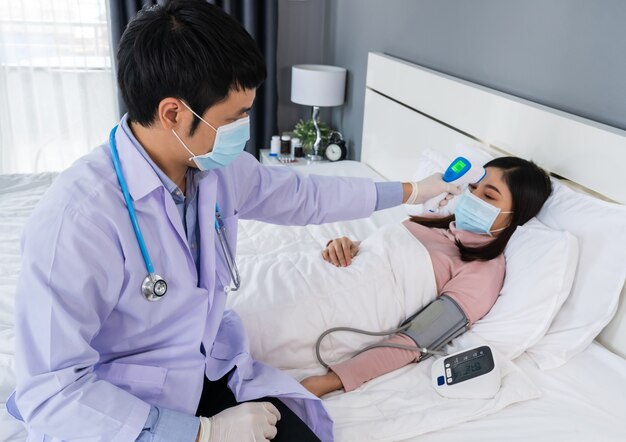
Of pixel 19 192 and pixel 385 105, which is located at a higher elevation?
pixel 385 105

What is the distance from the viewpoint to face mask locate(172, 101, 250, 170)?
1.02 metres

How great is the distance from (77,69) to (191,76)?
9.14 feet

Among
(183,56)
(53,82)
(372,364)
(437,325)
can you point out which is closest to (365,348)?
(372,364)

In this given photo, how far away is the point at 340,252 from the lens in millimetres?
1564

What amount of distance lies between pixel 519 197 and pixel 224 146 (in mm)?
951

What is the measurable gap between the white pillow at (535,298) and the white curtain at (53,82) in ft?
9.56

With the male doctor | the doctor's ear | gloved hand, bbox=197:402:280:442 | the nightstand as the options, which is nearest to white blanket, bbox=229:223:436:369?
the male doctor

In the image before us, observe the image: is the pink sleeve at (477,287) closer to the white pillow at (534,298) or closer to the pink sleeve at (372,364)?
the white pillow at (534,298)

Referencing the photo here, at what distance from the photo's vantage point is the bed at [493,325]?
1.15 metres

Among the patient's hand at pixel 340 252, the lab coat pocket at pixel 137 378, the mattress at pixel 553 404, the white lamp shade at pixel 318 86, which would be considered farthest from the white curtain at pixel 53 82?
the lab coat pocket at pixel 137 378

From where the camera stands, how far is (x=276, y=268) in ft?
5.01

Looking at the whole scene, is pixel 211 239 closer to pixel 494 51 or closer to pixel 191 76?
pixel 191 76

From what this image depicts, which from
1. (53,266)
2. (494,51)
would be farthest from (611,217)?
(53,266)

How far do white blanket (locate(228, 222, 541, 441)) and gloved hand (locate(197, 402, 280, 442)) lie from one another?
0.21 meters
